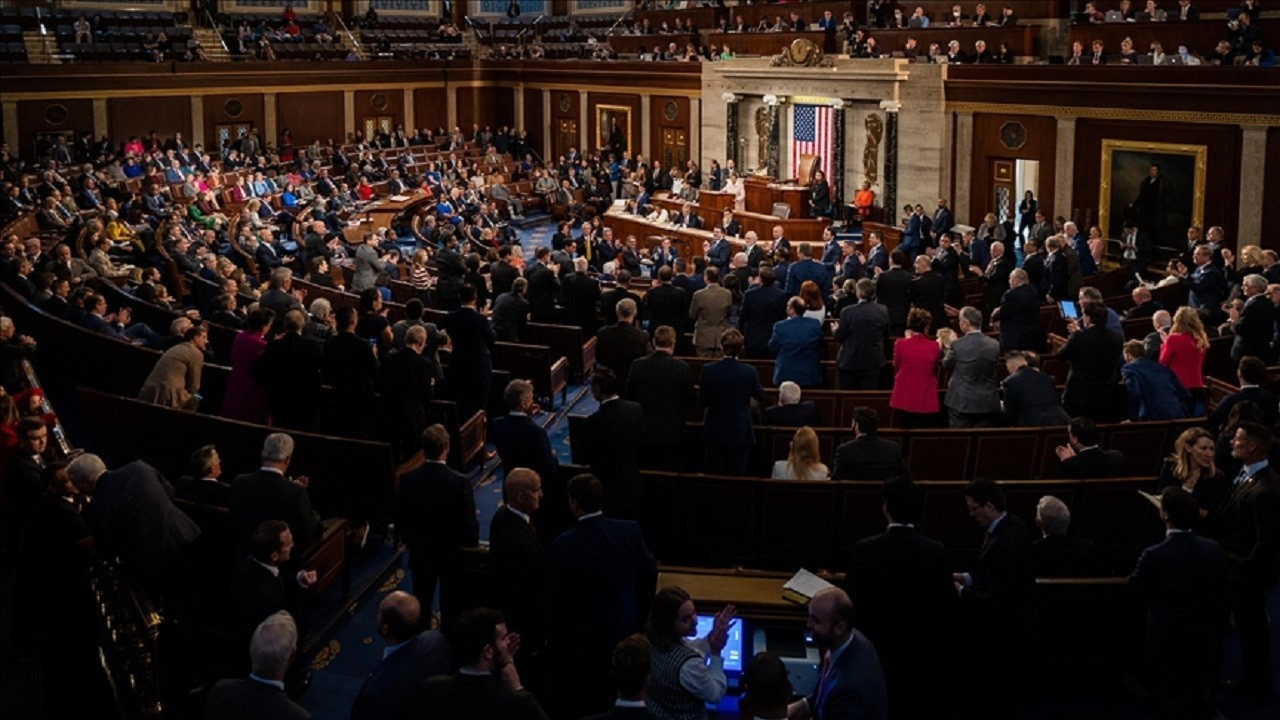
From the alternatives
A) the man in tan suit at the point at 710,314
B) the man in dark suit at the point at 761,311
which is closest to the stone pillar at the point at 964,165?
the man in dark suit at the point at 761,311

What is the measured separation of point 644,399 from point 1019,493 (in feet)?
8.72

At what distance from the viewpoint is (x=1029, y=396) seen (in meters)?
8.91


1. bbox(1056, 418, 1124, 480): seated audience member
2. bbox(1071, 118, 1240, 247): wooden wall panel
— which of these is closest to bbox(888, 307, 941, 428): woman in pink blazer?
bbox(1056, 418, 1124, 480): seated audience member

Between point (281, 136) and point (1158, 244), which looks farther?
point (281, 136)

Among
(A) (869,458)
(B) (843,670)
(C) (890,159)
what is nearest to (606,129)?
(C) (890,159)

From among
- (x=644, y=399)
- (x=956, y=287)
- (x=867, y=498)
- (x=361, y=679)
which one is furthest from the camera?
(x=956, y=287)

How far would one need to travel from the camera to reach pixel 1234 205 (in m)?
18.7

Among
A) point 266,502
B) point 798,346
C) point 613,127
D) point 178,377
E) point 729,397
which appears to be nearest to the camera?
point 266,502

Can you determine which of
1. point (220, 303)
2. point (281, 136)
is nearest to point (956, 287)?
point (220, 303)

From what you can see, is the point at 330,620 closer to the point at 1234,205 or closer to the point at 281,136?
the point at 1234,205

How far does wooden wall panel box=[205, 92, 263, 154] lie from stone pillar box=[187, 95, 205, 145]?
0.41 ft

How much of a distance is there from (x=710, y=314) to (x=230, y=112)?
22.3m

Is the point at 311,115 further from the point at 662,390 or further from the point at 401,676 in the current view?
the point at 401,676

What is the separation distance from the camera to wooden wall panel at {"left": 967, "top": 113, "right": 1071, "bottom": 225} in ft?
70.8
